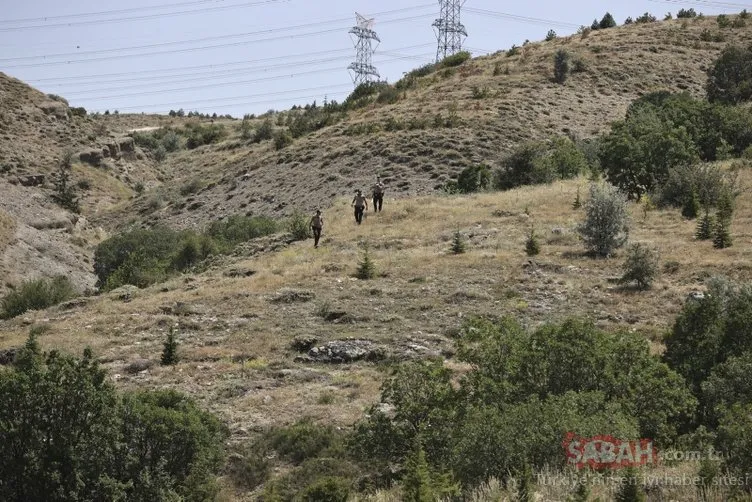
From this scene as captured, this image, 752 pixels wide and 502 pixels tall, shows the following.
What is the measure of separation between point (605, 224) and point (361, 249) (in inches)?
315

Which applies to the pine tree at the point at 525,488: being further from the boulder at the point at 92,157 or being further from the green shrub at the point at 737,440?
the boulder at the point at 92,157

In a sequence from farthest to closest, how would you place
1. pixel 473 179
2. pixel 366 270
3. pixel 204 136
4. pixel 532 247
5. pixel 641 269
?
pixel 204 136 → pixel 473 179 → pixel 532 247 → pixel 366 270 → pixel 641 269

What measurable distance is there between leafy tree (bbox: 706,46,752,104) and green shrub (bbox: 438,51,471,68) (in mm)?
21857

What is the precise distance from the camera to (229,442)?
43.9 ft

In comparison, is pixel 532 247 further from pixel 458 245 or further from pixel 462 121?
pixel 462 121

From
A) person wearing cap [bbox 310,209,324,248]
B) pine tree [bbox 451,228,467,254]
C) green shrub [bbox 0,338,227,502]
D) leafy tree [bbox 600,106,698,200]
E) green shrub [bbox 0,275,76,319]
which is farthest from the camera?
leafy tree [bbox 600,106,698,200]

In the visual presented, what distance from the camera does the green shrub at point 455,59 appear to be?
6881 cm

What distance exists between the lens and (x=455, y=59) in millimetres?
69125

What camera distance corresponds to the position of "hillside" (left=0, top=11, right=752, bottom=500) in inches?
680

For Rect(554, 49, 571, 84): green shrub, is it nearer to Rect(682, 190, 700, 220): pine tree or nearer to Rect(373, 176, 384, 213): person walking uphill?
Rect(373, 176, 384, 213): person walking uphill

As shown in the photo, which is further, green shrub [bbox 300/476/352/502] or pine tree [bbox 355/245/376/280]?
pine tree [bbox 355/245/376/280]

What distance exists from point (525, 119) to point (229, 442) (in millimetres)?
41197

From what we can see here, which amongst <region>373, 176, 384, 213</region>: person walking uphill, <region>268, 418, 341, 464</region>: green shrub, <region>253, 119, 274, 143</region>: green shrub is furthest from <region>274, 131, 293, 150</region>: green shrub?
<region>268, 418, 341, 464</region>: green shrub

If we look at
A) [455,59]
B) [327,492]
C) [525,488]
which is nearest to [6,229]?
[327,492]
